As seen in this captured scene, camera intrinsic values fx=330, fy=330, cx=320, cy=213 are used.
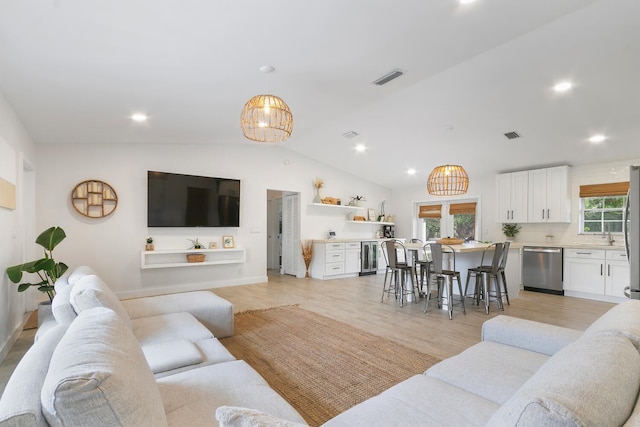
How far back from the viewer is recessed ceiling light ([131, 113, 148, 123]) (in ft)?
13.3

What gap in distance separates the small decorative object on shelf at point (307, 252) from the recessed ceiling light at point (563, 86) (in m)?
5.18

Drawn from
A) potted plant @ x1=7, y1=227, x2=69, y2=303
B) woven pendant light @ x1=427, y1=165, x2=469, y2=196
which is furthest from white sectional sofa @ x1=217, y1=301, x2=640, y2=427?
potted plant @ x1=7, y1=227, x2=69, y2=303

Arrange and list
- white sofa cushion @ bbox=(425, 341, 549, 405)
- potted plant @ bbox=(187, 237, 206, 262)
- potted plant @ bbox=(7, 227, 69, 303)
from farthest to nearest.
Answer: potted plant @ bbox=(187, 237, 206, 262)
potted plant @ bbox=(7, 227, 69, 303)
white sofa cushion @ bbox=(425, 341, 549, 405)

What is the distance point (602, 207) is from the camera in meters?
5.84

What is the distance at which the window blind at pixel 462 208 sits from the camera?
7.47m

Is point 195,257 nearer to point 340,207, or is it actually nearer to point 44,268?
point 44,268

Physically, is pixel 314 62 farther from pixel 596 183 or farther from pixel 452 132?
pixel 596 183

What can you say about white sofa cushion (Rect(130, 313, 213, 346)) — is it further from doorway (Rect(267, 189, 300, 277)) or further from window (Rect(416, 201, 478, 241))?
window (Rect(416, 201, 478, 241))

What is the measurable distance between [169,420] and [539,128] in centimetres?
565

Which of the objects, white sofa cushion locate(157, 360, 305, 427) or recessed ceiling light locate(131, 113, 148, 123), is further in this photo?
recessed ceiling light locate(131, 113, 148, 123)

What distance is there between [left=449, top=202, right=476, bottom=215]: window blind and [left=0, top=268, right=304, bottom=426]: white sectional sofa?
661 cm

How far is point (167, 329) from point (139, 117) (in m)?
2.85

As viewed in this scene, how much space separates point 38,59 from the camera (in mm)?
2520

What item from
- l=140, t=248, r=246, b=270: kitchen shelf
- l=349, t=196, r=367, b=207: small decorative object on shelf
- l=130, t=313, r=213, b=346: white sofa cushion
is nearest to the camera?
l=130, t=313, r=213, b=346: white sofa cushion
